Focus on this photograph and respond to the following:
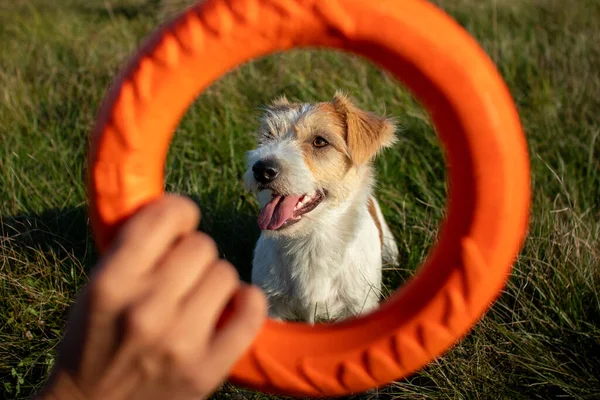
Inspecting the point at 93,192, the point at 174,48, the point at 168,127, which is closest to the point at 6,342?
the point at 93,192

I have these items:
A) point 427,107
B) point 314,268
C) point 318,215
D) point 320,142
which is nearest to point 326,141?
point 320,142

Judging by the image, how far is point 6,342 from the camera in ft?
9.36

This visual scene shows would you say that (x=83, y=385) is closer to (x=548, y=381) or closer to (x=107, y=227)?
(x=107, y=227)

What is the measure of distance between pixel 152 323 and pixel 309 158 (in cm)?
211

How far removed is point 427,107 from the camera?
2.11 metres

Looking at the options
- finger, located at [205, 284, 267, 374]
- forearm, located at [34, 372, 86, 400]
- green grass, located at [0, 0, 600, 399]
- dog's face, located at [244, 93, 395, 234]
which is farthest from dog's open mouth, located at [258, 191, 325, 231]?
forearm, located at [34, 372, 86, 400]

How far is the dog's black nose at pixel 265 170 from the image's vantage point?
3.07 metres

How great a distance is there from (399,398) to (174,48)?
1708 millimetres

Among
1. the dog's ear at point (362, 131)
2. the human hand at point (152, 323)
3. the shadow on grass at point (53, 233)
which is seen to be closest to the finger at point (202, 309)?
the human hand at point (152, 323)

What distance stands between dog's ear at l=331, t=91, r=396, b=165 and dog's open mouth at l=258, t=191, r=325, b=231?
31cm

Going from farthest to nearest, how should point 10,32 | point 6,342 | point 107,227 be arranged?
1. point 10,32
2. point 6,342
3. point 107,227

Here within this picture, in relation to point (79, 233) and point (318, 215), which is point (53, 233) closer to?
point (79, 233)

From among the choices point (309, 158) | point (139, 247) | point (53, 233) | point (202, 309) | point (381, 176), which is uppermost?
point (139, 247)

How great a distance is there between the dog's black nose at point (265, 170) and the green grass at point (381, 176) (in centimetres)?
81
